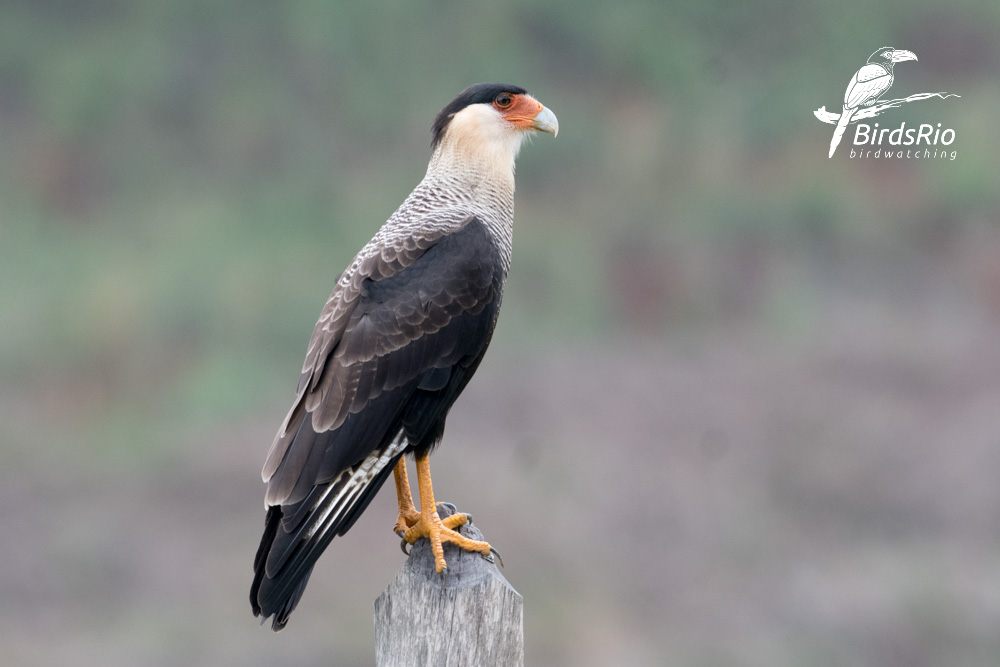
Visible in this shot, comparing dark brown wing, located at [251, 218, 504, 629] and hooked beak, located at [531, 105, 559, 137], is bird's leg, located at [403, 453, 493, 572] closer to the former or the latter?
dark brown wing, located at [251, 218, 504, 629]

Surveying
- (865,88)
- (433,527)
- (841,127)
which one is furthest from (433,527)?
(841,127)

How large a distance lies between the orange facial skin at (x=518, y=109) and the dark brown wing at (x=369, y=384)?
458mm

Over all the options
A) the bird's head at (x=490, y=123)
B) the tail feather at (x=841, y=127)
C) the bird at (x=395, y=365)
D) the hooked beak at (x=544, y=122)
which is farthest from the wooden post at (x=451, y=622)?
the tail feather at (x=841, y=127)

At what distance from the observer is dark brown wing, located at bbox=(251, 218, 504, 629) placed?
110 inches

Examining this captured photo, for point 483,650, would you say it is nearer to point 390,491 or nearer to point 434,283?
point 434,283

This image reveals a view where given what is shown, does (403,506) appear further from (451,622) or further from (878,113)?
(878,113)

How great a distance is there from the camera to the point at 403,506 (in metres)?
3.34

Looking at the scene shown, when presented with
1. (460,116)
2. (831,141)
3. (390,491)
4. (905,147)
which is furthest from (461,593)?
(905,147)

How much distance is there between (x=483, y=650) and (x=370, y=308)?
1.06 m

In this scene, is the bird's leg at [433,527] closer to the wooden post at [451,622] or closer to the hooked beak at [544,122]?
the wooden post at [451,622]

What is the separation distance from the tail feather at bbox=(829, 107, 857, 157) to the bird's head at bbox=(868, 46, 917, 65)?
890mm

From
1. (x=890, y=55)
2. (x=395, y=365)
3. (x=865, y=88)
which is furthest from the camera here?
(x=890, y=55)

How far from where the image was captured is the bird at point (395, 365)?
9.24 ft

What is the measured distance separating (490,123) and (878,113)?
21.7 feet
